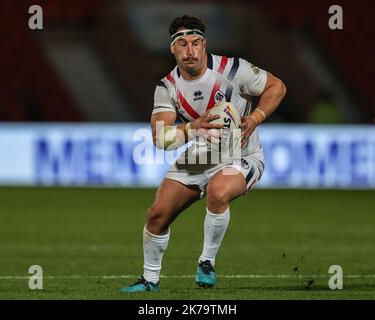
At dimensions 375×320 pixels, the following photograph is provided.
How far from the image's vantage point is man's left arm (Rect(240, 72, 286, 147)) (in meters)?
8.90

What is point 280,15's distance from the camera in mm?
29047

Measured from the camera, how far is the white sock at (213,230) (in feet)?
29.5

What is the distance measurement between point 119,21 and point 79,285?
19.7 metres

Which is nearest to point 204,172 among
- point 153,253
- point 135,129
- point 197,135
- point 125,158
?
point 197,135

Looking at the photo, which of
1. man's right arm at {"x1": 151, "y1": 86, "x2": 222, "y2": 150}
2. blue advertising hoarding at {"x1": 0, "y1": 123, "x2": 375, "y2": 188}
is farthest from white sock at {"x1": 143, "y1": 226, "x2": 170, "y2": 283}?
blue advertising hoarding at {"x1": 0, "y1": 123, "x2": 375, "y2": 188}

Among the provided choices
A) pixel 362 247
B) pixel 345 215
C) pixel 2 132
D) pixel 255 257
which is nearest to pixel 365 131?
pixel 345 215

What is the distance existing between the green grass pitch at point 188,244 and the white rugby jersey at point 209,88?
149cm

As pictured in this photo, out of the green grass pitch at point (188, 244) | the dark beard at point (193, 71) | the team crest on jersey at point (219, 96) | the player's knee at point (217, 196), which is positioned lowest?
the green grass pitch at point (188, 244)

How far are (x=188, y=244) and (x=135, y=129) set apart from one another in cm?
865

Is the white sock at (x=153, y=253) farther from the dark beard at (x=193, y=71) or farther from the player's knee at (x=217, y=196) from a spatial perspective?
the dark beard at (x=193, y=71)

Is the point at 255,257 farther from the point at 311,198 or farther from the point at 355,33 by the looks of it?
the point at 355,33

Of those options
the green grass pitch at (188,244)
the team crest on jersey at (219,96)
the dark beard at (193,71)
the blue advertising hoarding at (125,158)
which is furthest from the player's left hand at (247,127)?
the blue advertising hoarding at (125,158)

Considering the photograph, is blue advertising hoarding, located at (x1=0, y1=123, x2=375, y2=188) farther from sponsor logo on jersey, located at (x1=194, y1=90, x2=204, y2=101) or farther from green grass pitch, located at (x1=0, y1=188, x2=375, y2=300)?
sponsor logo on jersey, located at (x1=194, y1=90, x2=204, y2=101)

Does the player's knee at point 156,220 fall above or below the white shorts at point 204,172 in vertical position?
below
